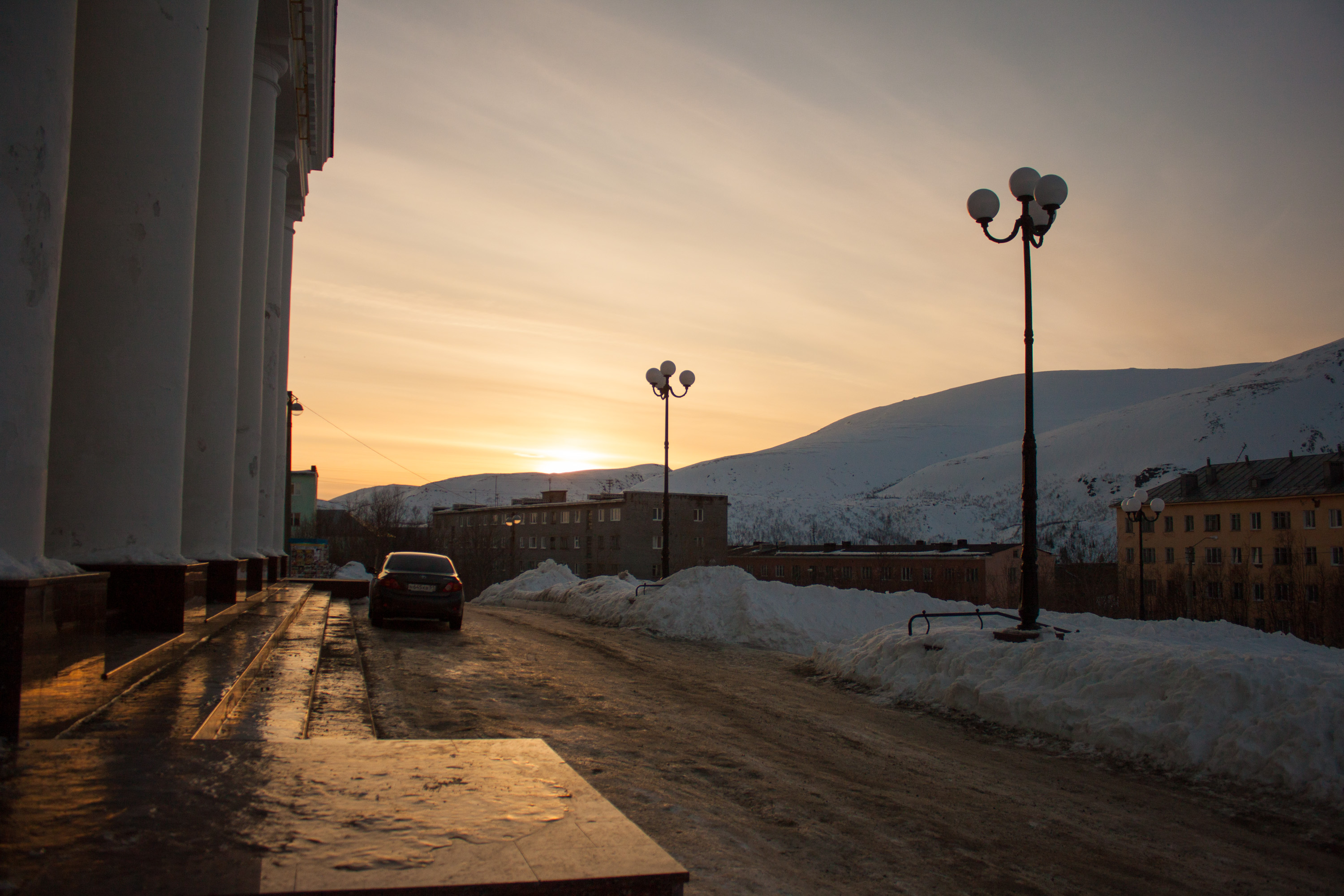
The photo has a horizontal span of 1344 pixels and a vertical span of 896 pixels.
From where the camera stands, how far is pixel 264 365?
18.5 metres

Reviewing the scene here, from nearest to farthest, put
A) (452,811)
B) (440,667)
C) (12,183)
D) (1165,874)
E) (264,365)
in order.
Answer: (452,811)
(12,183)
(1165,874)
(440,667)
(264,365)

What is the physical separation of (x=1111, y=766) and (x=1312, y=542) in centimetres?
7857

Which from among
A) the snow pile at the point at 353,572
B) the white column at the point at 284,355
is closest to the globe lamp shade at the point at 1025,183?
the white column at the point at 284,355

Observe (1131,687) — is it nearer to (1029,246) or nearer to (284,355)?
(1029,246)

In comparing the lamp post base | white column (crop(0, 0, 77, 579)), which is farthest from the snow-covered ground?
white column (crop(0, 0, 77, 579))

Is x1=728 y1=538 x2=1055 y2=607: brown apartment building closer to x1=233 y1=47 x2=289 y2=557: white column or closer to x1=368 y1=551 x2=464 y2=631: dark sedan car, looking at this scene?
x1=368 y1=551 x2=464 y2=631: dark sedan car

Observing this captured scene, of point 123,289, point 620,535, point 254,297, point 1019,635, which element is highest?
point 254,297

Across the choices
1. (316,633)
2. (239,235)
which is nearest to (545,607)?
(316,633)

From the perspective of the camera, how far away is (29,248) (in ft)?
15.1

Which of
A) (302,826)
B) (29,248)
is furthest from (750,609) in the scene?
(302,826)

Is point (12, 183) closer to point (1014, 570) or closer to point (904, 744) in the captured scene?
point (904, 744)

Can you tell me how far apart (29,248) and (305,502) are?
Answer: 269ft

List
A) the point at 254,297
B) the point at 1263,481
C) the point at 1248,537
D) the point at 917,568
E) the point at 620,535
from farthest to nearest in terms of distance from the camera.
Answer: the point at 620,535, the point at 917,568, the point at 1248,537, the point at 1263,481, the point at 254,297

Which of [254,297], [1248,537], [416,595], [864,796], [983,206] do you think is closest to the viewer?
[864,796]
